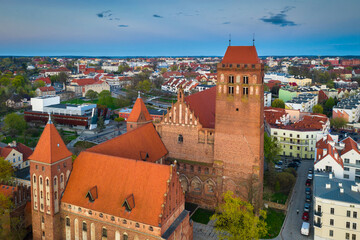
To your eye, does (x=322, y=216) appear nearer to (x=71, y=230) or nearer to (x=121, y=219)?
(x=121, y=219)

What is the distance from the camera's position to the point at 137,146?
42344 mm

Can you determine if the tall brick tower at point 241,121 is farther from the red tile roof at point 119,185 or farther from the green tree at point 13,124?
the green tree at point 13,124

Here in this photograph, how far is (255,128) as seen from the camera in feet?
133

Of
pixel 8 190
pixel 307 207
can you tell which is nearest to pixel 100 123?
pixel 8 190

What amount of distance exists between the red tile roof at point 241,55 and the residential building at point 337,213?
64.8ft

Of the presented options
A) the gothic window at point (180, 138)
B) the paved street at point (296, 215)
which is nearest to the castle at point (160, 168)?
the gothic window at point (180, 138)

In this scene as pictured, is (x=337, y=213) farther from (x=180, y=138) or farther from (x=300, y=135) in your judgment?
(x=300, y=135)

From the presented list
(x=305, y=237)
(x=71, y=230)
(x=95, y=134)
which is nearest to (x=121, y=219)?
(x=71, y=230)

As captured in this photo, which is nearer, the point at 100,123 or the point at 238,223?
the point at 238,223

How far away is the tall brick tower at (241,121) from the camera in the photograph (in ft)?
131

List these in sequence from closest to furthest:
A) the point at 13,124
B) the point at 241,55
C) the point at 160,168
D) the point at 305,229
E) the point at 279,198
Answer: the point at 160,168 < the point at 241,55 < the point at 305,229 < the point at 279,198 < the point at 13,124

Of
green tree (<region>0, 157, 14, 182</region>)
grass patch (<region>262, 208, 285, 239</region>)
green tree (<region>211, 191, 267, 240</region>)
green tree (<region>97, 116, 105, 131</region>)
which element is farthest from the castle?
green tree (<region>97, 116, 105, 131</region>)

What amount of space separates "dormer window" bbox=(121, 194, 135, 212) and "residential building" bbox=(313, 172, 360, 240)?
23910 mm

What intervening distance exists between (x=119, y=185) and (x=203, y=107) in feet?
71.6
